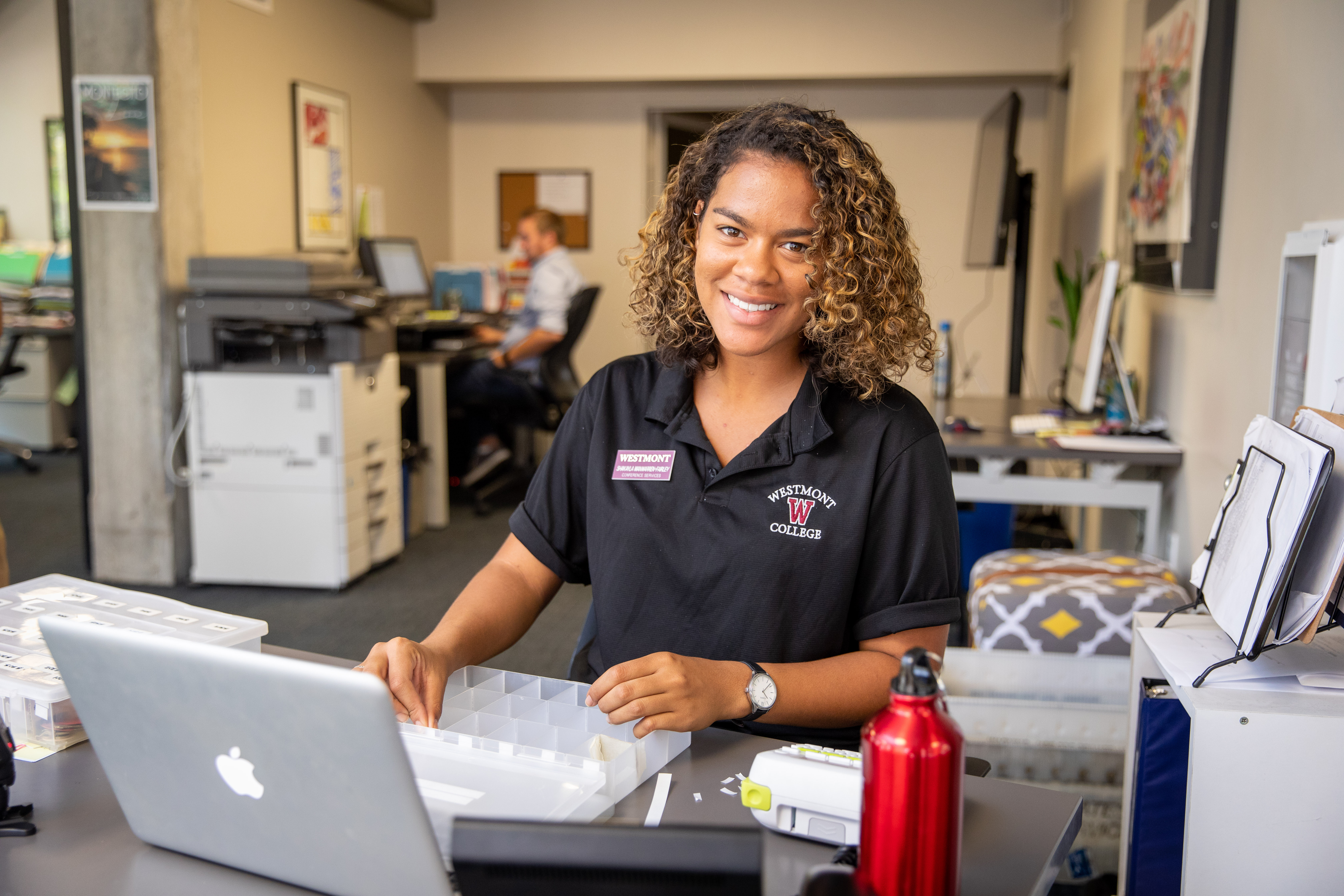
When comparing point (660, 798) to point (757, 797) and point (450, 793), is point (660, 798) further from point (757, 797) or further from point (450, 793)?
point (450, 793)

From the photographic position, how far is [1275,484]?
1.36m

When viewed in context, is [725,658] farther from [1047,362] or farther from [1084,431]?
[1047,362]

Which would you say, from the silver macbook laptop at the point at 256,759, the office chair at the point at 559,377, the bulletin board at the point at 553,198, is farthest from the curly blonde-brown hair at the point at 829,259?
the bulletin board at the point at 553,198

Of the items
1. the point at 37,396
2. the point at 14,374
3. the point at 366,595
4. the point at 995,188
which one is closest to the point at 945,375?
the point at 995,188

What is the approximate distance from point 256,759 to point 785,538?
2.32 ft

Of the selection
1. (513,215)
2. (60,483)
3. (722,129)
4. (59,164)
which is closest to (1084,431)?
(722,129)

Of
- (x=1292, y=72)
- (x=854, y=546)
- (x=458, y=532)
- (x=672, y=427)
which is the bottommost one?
(x=458, y=532)

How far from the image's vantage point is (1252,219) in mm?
2344

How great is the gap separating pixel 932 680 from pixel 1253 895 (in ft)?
2.78

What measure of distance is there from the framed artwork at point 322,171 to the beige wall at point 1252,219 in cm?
385

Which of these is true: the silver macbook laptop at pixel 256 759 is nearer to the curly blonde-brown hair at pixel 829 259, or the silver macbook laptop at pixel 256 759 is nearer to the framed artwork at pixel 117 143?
the curly blonde-brown hair at pixel 829 259

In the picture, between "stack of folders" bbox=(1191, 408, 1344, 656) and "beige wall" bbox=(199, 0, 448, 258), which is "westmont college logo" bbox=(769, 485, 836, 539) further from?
"beige wall" bbox=(199, 0, 448, 258)

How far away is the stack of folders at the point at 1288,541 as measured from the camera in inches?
49.2

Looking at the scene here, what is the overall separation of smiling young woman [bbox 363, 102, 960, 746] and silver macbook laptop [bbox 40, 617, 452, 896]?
41 centimetres
